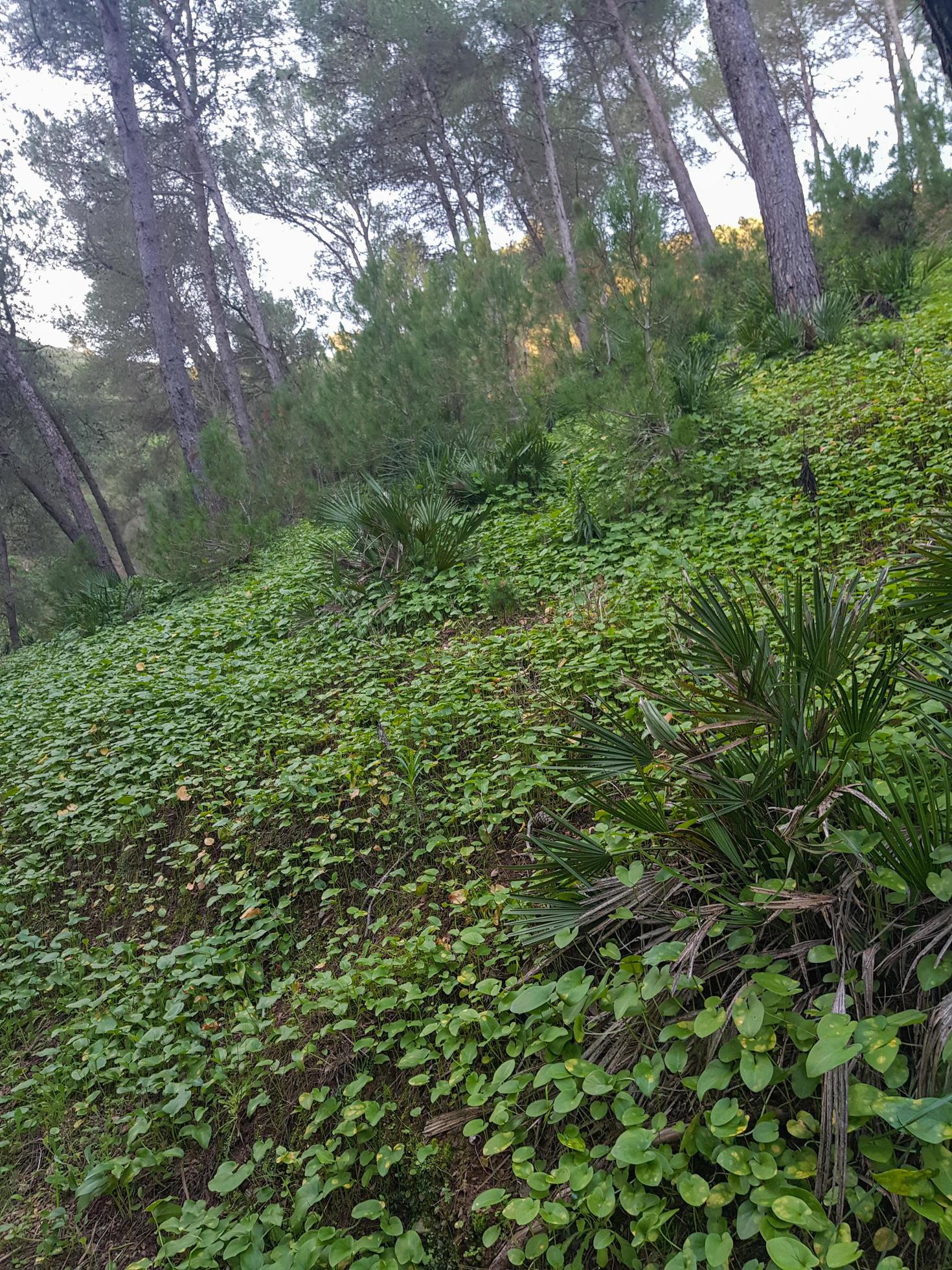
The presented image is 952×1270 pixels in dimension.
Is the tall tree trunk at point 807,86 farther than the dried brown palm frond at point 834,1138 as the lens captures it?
Yes

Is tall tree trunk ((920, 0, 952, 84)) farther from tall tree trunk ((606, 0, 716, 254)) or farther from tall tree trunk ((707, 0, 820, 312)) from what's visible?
tall tree trunk ((606, 0, 716, 254))

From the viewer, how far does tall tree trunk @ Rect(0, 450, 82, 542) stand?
14.3m

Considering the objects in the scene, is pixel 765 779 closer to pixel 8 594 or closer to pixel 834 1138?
pixel 834 1138

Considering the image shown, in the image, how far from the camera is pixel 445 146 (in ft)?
51.6

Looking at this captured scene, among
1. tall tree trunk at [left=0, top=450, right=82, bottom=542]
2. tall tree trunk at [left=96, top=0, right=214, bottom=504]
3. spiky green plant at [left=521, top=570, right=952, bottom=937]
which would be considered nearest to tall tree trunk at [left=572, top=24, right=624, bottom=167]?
tall tree trunk at [left=96, top=0, right=214, bottom=504]

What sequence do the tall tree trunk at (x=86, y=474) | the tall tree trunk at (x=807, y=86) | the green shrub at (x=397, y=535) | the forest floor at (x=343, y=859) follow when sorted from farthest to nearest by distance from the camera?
1. the tall tree trunk at (x=807, y=86)
2. the tall tree trunk at (x=86, y=474)
3. the green shrub at (x=397, y=535)
4. the forest floor at (x=343, y=859)

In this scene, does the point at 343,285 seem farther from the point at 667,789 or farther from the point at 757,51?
the point at 667,789

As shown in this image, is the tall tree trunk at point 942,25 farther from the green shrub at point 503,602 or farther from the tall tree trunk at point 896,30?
the tall tree trunk at point 896,30

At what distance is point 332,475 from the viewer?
10.2 metres

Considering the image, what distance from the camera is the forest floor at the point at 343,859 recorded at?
6.76 ft

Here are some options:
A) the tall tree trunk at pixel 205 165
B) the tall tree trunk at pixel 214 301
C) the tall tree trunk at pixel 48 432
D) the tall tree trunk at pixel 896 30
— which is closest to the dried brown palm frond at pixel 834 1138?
the tall tree trunk at pixel 48 432

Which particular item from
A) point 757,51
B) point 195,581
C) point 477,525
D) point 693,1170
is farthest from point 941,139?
point 693,1170

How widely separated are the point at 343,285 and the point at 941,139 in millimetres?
15146

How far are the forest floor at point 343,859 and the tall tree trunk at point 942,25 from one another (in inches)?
76.7
